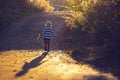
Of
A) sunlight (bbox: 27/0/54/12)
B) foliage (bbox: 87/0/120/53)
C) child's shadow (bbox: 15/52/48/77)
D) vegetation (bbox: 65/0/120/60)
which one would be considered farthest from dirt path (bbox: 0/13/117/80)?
sunlight (bbox: 27/0/54/12)

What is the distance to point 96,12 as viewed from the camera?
17.6 m

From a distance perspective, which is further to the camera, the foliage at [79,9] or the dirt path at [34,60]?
the foliage at [79,9]

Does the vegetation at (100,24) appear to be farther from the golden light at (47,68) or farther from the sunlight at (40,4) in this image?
the sunlight at (40,4)

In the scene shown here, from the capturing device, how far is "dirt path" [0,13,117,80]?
13.8 meters

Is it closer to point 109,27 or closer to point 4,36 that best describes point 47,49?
point 109,27

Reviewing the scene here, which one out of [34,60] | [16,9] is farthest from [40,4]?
[34,60]

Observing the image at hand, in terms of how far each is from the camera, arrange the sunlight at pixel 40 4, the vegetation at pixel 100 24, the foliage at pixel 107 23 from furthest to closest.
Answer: the sunlight at pixel 40 4
the vegetation at pixel 100 24
the foliage at pixel 107 23

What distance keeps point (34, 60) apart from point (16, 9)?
15745mm

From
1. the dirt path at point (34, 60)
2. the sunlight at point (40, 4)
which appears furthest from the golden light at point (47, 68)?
the sunlight at point (40, 4)

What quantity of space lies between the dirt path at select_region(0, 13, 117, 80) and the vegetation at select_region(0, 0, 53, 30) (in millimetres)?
1941

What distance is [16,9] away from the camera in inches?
1256

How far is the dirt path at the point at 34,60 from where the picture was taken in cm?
1382

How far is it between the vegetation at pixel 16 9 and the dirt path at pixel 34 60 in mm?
1941

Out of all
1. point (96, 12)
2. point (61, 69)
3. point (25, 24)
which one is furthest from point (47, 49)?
point (25, 24)
